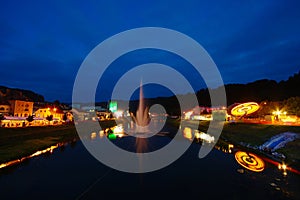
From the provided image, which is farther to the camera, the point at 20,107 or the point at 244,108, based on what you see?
the point at 20,107

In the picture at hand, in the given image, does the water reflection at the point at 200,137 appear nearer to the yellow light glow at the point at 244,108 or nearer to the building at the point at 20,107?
the yellow light glow at the point at 244,108

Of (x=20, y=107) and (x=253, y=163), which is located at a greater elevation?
(x=20, y=107)

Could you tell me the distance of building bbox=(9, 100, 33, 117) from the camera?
6988 cm

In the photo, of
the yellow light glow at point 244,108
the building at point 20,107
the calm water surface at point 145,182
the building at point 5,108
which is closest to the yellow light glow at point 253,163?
the calm water surface at point 145,182

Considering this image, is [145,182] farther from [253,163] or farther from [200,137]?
[200,137]

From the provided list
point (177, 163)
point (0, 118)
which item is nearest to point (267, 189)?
point (177, 163)

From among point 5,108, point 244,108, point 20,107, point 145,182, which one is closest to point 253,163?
point 145,182

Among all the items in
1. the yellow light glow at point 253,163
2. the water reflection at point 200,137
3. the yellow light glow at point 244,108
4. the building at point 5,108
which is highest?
the building at point 5,108

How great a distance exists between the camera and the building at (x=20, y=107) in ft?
229

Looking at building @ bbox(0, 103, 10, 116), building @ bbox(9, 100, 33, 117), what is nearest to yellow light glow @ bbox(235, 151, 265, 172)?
building @ bbox(0, 103, 10, 116)

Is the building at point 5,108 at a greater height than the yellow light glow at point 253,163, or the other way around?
the building at point 5,108

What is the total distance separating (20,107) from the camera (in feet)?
238

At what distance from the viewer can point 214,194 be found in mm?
10680

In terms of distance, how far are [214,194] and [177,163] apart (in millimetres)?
6638
